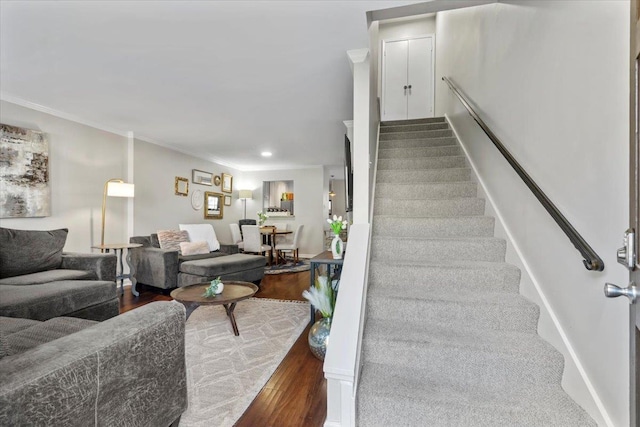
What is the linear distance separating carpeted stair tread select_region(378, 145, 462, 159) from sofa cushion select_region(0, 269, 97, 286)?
323cm

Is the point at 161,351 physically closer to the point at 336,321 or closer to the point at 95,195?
the point at 336,321

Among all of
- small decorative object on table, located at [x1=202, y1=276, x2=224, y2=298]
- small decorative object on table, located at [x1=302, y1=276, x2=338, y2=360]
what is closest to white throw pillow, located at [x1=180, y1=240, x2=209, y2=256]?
small decorative object on table, located at [x1=202, y1=276, x2=224, y2=298]

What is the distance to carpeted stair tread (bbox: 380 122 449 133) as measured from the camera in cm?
388

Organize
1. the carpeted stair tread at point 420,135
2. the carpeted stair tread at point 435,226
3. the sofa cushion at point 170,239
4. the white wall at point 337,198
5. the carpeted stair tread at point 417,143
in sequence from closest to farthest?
the carpeted stair tread at point 435,226 < the carpeted stair tread at point 417,143 < the carpeted stair tread at point 420,135 < the sofa cushion at point 170,239 < the white wall at point 337,198

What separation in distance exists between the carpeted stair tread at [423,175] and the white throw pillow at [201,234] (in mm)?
3058

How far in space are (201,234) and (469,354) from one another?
4.24m

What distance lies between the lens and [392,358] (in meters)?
1.58

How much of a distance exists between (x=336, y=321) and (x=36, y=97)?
3.84m

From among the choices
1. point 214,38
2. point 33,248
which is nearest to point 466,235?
point 214,38

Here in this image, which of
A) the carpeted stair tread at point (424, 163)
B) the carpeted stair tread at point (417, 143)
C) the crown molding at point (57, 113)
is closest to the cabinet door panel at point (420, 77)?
the carpeted stair tread at point (417, 143)

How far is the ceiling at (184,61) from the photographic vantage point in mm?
1774

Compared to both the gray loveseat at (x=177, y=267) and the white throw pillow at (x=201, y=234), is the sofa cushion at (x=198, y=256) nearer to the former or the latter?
the gray loveseat at (x=177, y=267)

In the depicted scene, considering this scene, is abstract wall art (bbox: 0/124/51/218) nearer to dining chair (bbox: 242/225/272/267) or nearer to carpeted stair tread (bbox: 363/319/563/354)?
dining chair (bbox: 242/225/272/267)

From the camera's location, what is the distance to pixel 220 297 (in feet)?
8.48
